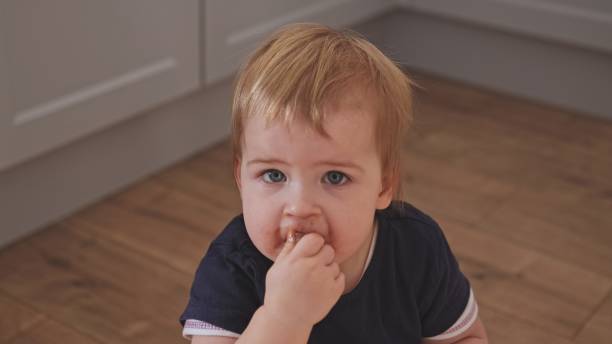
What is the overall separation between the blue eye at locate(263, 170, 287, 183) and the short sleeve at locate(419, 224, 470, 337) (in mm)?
216

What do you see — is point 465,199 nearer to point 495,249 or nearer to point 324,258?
point 495,249

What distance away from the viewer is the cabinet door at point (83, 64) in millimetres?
1283

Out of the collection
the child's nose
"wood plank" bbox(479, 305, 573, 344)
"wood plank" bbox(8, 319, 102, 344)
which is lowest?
"wood plank" bbox(8, 319, 102, 344)

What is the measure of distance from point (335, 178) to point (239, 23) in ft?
3.00

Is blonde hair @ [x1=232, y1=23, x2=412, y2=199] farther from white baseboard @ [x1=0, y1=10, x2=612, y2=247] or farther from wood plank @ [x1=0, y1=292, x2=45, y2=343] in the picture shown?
white baseboard @ [x1=0, y1=10, x2=612, y2=247]

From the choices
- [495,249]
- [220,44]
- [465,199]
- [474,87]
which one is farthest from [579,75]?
[220,44]

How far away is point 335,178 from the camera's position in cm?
82

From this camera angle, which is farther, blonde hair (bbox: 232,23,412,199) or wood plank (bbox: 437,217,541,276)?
wood plank (bbox: 437,217,541,276)

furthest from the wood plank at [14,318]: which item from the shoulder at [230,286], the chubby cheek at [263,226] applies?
the chubby cheek at [263,226]

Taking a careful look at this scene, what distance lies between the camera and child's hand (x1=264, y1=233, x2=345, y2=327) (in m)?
0.80

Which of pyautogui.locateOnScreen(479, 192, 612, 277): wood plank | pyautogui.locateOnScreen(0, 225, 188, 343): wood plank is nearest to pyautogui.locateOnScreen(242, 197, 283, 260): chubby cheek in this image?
pyautogui.locateOnScreen(0, 225, 188, 343): wood plank

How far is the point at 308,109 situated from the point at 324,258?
0.13 m

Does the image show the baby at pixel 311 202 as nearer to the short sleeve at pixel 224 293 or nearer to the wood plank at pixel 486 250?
the short sleeve at pixel 224 293

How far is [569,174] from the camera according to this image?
175 centimetres
